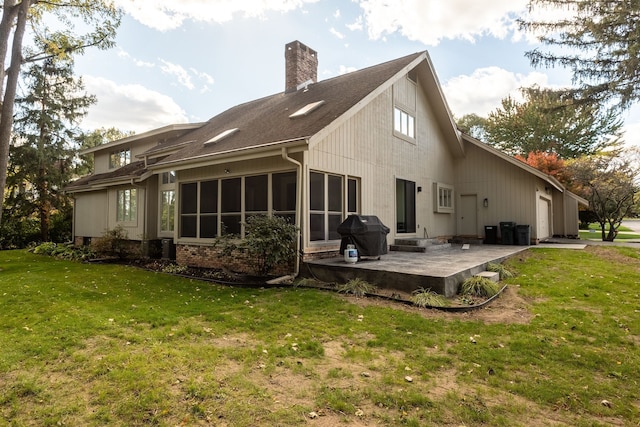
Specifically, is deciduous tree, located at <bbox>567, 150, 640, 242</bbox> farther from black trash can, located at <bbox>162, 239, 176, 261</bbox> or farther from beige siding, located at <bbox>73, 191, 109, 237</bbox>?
beige siding, located at <bbox>73, 191, 109, 237</bbox>

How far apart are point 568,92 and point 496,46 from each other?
19.5ft

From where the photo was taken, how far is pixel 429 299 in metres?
5.29

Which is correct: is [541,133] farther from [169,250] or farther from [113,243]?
[113,243]

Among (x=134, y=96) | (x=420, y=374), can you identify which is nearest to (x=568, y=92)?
(x=420, y=374)

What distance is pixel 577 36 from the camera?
8414 millimetres

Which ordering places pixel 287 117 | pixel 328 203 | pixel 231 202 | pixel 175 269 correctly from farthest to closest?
pixel 287 117, pixel 175 269, pixel 231 202, pixel 328 203

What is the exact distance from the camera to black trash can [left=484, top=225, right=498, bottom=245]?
12.6 metres

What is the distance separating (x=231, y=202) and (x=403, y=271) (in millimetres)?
4712

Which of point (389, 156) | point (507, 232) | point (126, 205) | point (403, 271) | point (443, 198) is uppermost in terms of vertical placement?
point (389, 156)

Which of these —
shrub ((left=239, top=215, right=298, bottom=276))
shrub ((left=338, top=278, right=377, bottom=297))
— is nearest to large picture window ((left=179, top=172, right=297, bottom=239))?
shrub ((left=239, top=215, right=298, bottom=276))

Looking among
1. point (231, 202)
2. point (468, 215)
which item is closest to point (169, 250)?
point (231, 202)

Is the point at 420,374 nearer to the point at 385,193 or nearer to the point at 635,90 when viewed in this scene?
the point at 385,193

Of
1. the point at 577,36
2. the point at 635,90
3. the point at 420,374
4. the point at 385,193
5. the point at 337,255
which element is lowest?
the point at 420,374

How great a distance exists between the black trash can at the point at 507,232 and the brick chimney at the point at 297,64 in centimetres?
889
